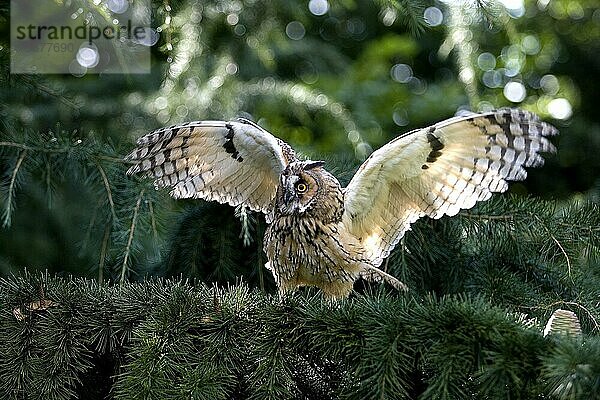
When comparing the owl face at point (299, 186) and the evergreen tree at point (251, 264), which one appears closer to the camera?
the evergreen tree at point (251, 264)

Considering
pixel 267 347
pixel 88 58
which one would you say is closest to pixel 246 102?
pixel 88 58

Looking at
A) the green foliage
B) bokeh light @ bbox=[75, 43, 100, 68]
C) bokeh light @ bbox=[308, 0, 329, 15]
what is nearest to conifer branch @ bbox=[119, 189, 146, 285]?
the green foliage

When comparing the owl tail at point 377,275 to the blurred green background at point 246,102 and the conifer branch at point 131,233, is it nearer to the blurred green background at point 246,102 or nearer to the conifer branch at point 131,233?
the blurred green background at point 246,102

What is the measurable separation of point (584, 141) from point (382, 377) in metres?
2.98

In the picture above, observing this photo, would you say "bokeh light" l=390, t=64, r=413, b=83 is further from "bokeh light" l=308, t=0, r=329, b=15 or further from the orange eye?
the orange eye

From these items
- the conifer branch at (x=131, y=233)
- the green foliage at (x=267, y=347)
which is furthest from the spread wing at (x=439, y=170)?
the conifer branch at (x=131, y=233)

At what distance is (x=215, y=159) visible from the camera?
1.61 m

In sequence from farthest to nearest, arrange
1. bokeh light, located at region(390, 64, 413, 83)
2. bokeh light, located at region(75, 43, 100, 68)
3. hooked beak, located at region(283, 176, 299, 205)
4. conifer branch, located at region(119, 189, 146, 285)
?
1. bokeh light, located at region(390, 64, 413, 83)
2. bokeh light, located at region(75, 43, 100, 68)
3. conifer branch, located at region(119, 189, 146, 285)
4. hooked beak, located at region(283, 176, 299, 205)

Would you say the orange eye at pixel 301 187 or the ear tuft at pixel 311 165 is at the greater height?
the ear tuft at pixel 311 165

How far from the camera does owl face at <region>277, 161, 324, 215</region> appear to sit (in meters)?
1.50

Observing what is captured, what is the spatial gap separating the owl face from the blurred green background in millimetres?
302

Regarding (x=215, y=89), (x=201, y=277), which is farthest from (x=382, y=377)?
(x=215, y=89)

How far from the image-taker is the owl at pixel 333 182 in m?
1.44

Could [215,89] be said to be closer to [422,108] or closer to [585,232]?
[422,108]
